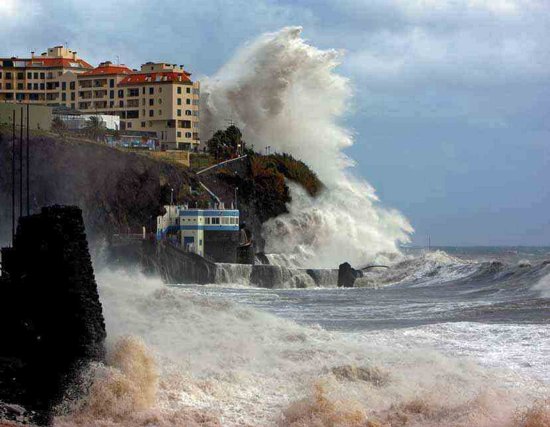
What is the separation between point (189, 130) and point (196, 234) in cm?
2692

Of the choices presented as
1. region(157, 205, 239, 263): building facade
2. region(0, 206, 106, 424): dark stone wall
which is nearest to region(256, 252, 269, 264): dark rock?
region(157, 205, 239, 263): building facade

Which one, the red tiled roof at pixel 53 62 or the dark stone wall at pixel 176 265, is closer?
the dark stone wall at pixel 176 265

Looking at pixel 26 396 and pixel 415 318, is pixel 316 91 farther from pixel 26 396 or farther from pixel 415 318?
pixel 26 396

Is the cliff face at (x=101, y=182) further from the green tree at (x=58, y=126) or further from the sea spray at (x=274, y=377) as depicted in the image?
the sea spray at (x=274, y=377)

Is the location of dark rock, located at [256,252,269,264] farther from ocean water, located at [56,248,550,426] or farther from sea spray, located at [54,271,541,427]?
sea spray, located at [54,271,541,427]

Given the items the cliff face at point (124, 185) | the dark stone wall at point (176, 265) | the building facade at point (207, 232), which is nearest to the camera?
the dark stone wall at point (176, 265)

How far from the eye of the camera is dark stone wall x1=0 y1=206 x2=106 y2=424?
1630 cm

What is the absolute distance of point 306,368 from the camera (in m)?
19.9

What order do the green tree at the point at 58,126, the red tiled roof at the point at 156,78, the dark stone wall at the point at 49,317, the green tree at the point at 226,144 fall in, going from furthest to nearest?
the red tiled roof at the point at 156,78, the green tree at the point at 226,144, the green tree at the point at 58,126, the dark stone wall at the point at 49,317

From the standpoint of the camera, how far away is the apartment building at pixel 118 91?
291 ft

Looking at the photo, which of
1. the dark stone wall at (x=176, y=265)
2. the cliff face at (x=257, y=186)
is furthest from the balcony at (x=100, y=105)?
the dark stone wall at (x=176, y=265)

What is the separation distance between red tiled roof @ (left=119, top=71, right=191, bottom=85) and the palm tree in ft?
18.0

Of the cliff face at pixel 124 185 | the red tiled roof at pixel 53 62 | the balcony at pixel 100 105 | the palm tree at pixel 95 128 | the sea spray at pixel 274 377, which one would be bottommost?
the sea spray at pixel 274 377

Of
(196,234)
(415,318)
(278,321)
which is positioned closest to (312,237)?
(196,234)
